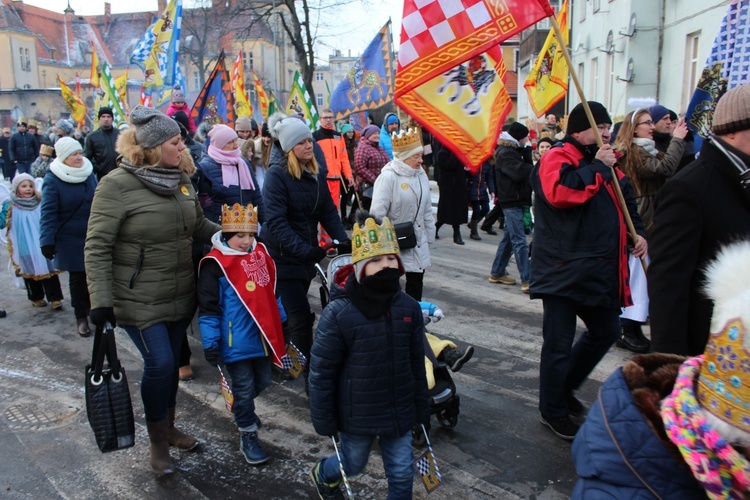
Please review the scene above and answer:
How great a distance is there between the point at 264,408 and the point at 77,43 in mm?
89628

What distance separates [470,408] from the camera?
468cm

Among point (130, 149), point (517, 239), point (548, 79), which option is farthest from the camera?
point (548, 79)

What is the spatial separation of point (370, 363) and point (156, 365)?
142 centimetres

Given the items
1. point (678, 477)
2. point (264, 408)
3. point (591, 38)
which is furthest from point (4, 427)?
point (591, 38)

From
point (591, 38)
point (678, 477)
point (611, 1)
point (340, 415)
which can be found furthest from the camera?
point (591, 38)

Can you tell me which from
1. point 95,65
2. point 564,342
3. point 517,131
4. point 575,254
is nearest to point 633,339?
point 564,342

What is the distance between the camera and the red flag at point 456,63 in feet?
13.3

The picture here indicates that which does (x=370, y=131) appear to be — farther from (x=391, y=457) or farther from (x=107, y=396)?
(x=391, y=457)

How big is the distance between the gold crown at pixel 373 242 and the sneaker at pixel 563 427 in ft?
6.20

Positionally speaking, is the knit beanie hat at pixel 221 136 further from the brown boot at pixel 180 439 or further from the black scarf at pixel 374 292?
the black scarf at pixel 374 292

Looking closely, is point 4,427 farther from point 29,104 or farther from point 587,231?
point 29,104

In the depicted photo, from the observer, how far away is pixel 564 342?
4.06 metres

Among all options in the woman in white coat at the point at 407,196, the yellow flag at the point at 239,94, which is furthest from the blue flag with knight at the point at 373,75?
the woman in white coat at the point at 407,196

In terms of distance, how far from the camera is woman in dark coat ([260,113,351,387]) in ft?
14.9
